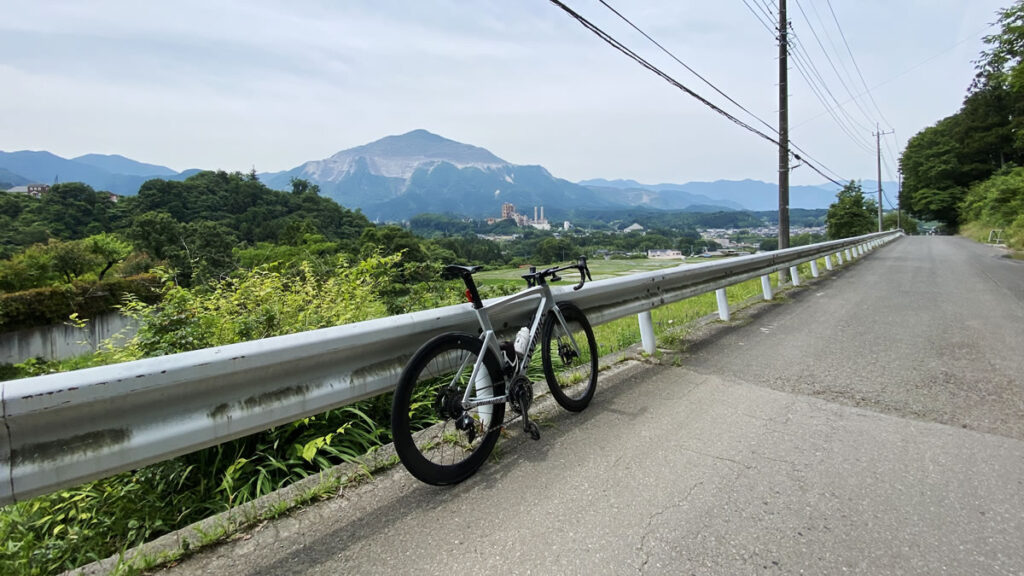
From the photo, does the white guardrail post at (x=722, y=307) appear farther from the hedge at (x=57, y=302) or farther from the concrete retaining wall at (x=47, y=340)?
the concrete retaining wall at (x=47, y=340)

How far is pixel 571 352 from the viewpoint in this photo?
12.6 ft

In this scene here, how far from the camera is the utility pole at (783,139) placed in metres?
13.2

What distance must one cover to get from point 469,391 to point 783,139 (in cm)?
1410

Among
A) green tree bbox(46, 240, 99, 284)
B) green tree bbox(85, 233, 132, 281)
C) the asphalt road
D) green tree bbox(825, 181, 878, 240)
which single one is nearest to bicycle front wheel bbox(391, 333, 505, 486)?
the asphalt road

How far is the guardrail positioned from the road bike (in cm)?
29

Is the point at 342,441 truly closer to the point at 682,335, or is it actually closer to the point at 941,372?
the point at 682,335

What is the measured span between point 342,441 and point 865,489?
2957 mm

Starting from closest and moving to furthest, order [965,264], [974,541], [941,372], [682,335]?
[974,541]
[941,372]
[682,335]
[965,264]

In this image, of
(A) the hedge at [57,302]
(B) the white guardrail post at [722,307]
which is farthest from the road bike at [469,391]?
(A) the hedge at [57,302]

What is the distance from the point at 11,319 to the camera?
955 inches

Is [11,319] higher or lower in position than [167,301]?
lower

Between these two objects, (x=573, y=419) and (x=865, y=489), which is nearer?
(x=865, y=489)

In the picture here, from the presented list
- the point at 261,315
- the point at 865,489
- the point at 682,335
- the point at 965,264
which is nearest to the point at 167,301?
the point at 261,315

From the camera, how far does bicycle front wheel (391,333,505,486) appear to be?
2303 millimetres
